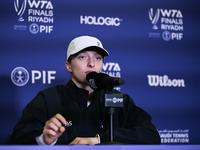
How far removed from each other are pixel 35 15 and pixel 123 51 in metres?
0.97

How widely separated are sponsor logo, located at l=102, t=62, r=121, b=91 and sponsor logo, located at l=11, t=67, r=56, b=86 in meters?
0.53

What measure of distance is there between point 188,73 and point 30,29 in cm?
175

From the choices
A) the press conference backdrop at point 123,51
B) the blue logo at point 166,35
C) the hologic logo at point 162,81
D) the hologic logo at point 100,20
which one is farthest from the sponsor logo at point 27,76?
the blue logo at point 166,35

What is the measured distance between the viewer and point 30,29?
2432mm

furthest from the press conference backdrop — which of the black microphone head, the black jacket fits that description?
the black microphone head

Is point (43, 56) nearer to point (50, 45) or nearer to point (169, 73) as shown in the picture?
point (50, 45)

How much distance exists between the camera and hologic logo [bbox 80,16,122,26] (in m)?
2.57

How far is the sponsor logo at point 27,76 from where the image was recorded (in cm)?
234

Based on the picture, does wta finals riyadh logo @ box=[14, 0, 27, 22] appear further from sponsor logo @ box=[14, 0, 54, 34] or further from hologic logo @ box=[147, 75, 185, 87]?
Answer: hologic logo @ box=[147, 75, 185, 87]

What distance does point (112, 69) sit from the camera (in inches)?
101

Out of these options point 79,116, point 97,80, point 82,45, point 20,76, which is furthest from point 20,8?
point 97,80

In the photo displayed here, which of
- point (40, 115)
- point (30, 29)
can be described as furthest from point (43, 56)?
point (40, 115)

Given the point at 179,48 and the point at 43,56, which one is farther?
the point at 179,48

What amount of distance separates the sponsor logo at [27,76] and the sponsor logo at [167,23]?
3.89 feet
